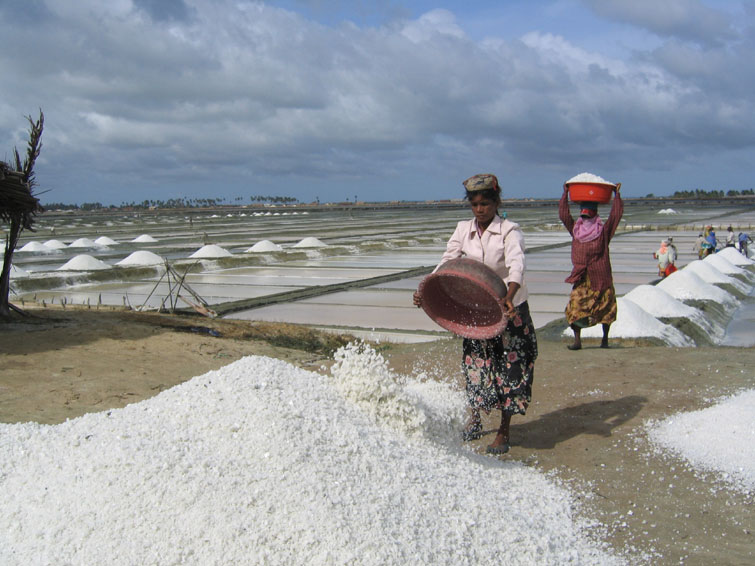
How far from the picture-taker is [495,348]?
3633mm

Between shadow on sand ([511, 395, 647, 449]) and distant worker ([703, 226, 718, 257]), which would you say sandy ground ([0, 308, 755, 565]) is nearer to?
shadow on sand ([511, 395, 647, 449])

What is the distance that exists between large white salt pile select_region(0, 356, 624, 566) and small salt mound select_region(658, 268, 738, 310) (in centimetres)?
746

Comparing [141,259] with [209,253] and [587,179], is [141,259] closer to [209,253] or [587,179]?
[209,253]

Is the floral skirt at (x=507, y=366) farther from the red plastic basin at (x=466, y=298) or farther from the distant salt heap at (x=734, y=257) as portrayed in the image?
the distant salt heap at (x=734, y=257)

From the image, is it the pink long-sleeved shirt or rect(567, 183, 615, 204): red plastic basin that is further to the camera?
rect(567, 183, 615, 204): red plastic basin

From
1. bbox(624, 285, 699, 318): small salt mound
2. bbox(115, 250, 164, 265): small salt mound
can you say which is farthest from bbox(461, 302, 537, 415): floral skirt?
bbox(115, 250, 164, 265): small salt mound

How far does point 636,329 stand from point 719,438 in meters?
3.44

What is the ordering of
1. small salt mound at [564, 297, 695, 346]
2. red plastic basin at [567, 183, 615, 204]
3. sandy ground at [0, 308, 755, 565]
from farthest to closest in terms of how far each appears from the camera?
small salt mound at [564, 297, 695, 346]
red plastic basin at [567, 183, 615, 204]
sandy ground at [0, 308, 755, 565]

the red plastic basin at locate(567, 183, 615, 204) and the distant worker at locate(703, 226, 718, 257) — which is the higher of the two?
the red plastic basin at locate(567, 183, 615, 204)

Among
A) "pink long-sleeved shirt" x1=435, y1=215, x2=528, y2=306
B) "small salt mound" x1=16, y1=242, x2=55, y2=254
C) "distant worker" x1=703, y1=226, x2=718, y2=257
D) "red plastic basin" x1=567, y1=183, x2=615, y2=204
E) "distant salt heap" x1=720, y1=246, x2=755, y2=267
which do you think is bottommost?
"small salt mound" x1=16, y1=242, x2=55, y2=254

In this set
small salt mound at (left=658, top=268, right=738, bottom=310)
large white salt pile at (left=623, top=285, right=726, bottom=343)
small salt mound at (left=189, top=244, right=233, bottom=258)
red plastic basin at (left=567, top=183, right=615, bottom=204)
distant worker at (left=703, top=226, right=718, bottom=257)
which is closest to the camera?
red plastic basin at (left=567, top=183, right=615, bottom=204)

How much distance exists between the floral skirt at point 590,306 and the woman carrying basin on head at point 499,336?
7.72ft

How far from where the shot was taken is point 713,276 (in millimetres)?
11898

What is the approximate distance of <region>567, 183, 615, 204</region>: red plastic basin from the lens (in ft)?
18.2
